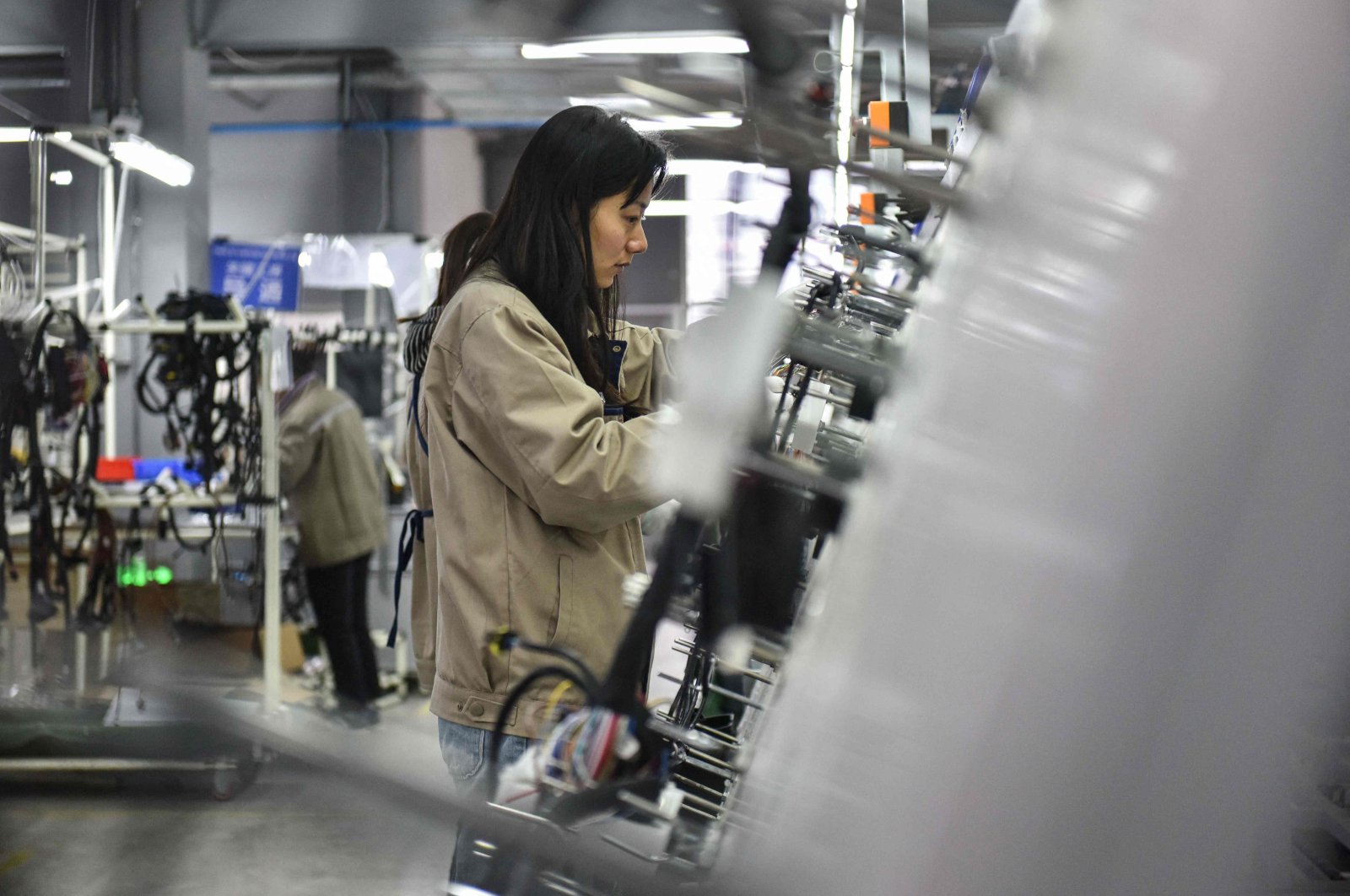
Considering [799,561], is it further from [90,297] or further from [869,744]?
[90,297]

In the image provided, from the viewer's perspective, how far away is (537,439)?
125 centimetres

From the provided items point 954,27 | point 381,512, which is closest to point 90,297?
point 381,512

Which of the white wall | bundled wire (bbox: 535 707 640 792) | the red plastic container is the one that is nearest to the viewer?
bundled wire (bbox: 535 707 640 792)

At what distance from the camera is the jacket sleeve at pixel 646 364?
1548 mm

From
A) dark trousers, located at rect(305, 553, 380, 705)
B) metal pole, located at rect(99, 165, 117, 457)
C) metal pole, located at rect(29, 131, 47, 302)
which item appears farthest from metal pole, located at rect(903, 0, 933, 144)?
metal pole, located at rect(99, 165, 117, 457)

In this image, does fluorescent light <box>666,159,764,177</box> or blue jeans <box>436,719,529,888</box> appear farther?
blue jeans <box>436,719,529,888</box>

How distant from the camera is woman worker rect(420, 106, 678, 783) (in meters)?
1.26

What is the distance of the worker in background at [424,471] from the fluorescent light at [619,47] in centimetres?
89

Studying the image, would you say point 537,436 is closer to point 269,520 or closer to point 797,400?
point 797,400

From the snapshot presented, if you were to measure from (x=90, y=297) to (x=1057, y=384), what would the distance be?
7.83 meters

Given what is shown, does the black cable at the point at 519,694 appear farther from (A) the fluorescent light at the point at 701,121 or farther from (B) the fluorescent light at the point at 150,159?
(B) the fluorescent light at the point at 150,159

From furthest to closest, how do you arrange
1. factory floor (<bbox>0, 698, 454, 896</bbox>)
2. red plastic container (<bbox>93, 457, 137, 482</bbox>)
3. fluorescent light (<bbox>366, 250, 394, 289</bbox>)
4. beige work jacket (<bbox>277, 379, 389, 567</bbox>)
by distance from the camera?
1. fluorescent light (<bbox>366, 250, 394, 289</bbox>)
2. beige work jacket (<bbox>277, 379, 389, 567</bbox>)
3. red plastic container (<bbox>93, 457, 137, 482</bbox>)
4. factory floor (<bbox>0, 698, 454, 896</bbox>)

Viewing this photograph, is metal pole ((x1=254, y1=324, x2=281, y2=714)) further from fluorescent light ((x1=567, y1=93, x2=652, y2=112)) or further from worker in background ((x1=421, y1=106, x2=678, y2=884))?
fluorescent light ((x1=567, y1=93, x2=652, y2=112))

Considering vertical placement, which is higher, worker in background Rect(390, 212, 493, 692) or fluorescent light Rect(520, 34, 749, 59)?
fluorescent light Rect(520, 34, 749, 59)
